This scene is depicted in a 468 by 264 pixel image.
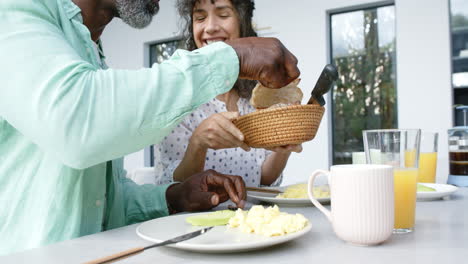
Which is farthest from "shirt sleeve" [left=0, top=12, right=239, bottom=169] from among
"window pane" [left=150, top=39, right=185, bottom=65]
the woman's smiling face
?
"window pane" [left=150, top=39, right=185, bottom=65]

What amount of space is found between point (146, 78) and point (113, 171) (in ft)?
1.38

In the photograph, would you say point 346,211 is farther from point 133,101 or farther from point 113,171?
point 113,171

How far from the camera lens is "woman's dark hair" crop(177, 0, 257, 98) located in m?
1.80

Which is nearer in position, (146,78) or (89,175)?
(146,78)

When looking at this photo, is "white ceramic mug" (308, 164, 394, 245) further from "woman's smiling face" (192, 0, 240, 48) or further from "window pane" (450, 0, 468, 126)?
"window pane" (450, 0, 468, 126)

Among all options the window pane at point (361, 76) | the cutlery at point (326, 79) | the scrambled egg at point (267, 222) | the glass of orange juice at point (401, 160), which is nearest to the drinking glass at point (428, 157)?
the cutlery at point (326, 79)

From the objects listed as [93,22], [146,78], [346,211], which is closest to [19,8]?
[146,78]

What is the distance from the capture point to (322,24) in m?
4.24

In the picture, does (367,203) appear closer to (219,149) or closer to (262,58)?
(262,58)

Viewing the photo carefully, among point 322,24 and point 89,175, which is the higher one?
point 322,24

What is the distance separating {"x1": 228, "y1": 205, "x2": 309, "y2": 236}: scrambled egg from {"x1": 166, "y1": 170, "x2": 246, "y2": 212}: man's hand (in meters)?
0.24

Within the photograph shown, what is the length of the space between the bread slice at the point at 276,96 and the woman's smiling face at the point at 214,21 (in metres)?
0.61

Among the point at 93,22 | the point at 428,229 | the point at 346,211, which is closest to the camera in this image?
the point at 346,211

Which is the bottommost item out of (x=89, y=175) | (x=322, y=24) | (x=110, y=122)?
(x=89, y=175)
